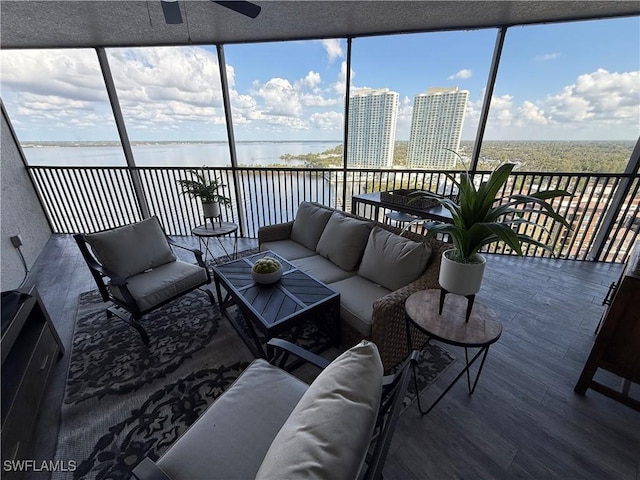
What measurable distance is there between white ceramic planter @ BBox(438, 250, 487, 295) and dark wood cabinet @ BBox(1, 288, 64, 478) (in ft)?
7.28

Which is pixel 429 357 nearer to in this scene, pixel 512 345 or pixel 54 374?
pixel 512 345

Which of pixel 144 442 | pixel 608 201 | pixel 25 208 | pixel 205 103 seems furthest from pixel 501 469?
pixel 25 208

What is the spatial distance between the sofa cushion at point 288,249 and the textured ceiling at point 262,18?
237 centimetres

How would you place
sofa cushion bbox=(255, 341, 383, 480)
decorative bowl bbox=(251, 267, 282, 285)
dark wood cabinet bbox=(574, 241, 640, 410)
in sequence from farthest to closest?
decorative bowl bbox=(251, 267, 282, 285)
dark wood cabinet bbox=(574, 241, 640, 410)
sofa cushion bbox=(255, 341, 383, 480)

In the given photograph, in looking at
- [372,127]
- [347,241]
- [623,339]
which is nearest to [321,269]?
[347,241]

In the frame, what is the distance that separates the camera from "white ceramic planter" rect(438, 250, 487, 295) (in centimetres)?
123

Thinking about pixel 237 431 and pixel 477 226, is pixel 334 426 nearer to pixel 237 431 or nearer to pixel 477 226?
pixel 237 431

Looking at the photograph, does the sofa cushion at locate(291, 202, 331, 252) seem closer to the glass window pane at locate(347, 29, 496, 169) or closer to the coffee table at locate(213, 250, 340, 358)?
the coffee table at locate(213, 250, 340, 358)

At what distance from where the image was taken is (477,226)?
1.17m

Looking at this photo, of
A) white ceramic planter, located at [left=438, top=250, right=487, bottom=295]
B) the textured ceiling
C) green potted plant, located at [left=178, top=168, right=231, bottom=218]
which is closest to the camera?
white ceramic planter, located at [left=438, top=250, right=487, bottom=295]

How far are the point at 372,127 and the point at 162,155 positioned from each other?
3479 millimetres

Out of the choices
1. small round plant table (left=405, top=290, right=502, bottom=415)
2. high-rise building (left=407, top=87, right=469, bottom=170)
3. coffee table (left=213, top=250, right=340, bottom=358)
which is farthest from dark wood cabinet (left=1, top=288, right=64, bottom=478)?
high-rise building (left=407, top=87, right=469, bottom=170)

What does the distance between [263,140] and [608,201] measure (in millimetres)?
4816

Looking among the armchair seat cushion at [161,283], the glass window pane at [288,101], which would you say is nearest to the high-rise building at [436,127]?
the glass window pane at [288,101]
